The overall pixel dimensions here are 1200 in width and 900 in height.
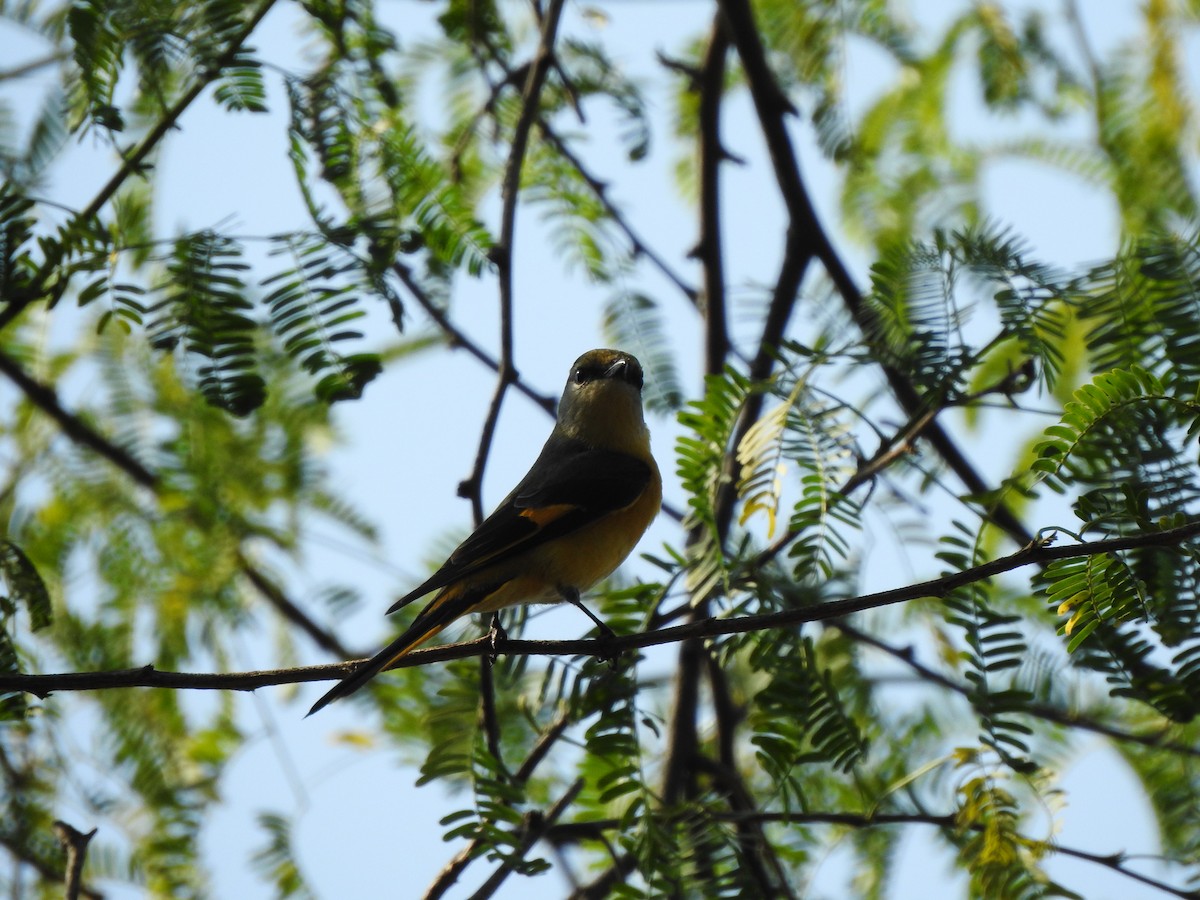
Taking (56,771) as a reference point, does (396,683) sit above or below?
above

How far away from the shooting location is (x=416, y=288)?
3.94 meters

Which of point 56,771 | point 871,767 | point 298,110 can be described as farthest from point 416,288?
point 871,767

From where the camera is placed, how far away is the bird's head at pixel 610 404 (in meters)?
4.36

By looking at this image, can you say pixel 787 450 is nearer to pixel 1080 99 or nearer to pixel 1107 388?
pixel 1107 388

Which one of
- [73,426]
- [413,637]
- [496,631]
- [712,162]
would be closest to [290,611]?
[73,426]

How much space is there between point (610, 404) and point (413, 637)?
174 cm

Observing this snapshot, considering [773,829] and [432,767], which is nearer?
[432,767]

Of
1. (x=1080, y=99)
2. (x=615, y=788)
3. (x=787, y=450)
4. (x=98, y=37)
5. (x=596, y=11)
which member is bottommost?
(x=615, y=788)

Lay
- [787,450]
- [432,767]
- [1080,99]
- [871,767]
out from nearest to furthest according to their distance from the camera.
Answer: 1. [787,450]
2. [432,767]
3. [871,767]
4. [1080,99]

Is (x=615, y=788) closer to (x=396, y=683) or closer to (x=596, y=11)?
(x=396, y=683)

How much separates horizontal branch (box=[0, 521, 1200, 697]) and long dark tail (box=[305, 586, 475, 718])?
42 millimetres

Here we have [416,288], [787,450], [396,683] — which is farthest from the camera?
[396,683]

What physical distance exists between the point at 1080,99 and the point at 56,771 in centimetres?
499

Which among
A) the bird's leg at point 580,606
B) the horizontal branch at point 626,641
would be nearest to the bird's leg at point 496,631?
the bird's leg at point 580,606
